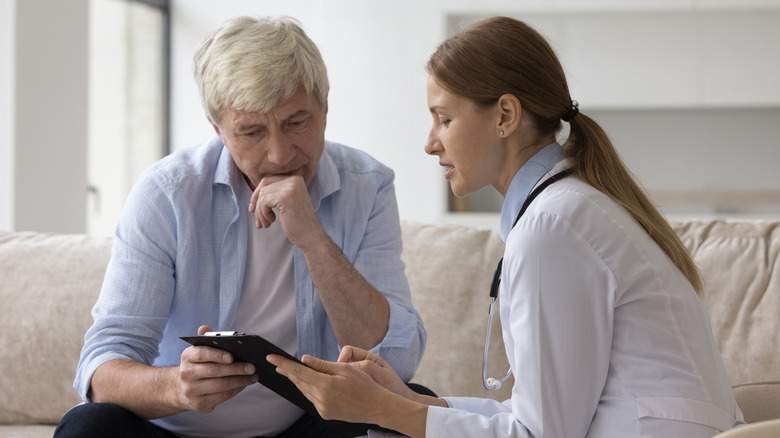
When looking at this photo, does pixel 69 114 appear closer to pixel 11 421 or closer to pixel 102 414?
pixel 11 421

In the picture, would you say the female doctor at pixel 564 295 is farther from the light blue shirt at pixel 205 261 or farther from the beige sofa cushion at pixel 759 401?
the light blue shirt at pixel 205 261

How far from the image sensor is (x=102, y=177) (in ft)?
17.2

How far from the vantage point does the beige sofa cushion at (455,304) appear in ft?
6.98

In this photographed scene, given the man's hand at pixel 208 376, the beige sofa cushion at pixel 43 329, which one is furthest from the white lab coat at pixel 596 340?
the beige sofa cushion at pixel 43 329

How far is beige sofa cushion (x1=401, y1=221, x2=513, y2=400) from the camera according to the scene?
213 centimetres

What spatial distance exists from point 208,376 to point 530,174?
0.63 meters

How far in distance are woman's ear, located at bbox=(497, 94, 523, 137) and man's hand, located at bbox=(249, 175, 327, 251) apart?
500mm

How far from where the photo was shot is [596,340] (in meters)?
1.16

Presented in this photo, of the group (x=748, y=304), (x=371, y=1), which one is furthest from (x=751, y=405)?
(x=371, y=1)

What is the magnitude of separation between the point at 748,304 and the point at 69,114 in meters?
3.64

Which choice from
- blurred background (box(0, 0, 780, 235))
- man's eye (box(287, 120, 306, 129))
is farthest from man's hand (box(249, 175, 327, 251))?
blurred background (box(0, 0, 780, 235))

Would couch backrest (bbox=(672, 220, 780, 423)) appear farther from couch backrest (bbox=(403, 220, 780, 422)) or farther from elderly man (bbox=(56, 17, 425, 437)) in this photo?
elderly man (bbox=(56, 17, 425, 437))

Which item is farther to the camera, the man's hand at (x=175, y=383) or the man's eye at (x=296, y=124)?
the man's eye at (x=296, y=124)

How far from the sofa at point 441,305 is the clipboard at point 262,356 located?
2.28 feet
